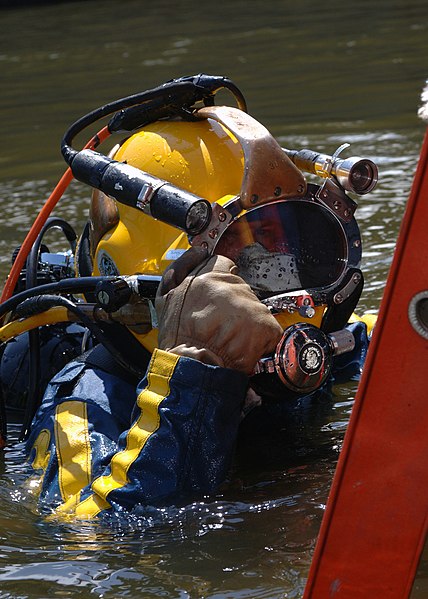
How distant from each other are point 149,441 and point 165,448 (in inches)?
1.5

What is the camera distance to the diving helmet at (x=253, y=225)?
2.58 m

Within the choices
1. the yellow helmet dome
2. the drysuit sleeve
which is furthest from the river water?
the yellow helmet dome

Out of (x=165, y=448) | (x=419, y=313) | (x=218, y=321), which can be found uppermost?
(x=419, y=313)

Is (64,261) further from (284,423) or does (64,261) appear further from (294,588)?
(294,588)

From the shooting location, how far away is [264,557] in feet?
7.57

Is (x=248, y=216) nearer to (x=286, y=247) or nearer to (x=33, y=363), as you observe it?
(x=286, y=247)

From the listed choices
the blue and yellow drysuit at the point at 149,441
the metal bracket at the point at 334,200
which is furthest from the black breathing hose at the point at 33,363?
the metal bracket at the point at 334,200

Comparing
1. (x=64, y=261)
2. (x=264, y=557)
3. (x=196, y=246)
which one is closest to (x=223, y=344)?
(x=196, y=246)

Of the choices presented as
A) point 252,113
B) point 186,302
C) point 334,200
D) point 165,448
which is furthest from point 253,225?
point 252,113

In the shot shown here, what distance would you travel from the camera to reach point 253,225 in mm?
2613

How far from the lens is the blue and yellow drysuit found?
2.36 metres

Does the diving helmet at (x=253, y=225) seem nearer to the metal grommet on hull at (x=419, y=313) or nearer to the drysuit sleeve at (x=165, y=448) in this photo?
the drysuit sleeve at (x=165, y=448)

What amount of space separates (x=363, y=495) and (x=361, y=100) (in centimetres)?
639

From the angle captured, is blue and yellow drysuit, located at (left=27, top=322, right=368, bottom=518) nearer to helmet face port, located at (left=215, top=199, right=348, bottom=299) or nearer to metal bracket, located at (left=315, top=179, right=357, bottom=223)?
helmet face port, located at (left=215, top=199, right=348, bottom=299)
